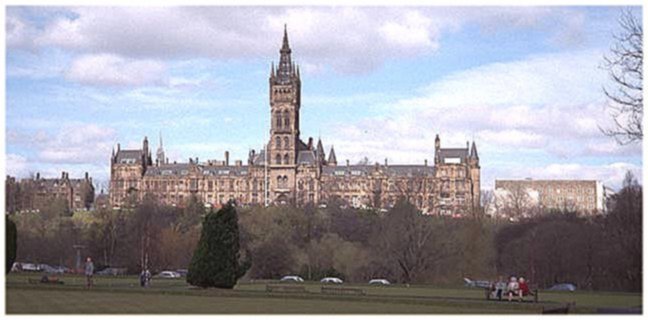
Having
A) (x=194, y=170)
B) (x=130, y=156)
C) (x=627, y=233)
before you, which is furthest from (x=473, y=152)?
(x=627, y=233)

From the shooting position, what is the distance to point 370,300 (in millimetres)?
25984

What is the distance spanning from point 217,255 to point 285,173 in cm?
10881

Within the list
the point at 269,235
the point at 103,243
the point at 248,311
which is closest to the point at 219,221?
the point at 248,311

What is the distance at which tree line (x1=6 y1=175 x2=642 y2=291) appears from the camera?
1761 inches

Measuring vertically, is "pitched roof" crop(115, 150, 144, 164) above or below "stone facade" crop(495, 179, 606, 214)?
above

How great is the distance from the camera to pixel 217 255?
3097 cm

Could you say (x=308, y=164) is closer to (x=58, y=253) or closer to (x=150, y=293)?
(x=58, y=253)

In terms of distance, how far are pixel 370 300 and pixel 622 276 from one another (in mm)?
17378

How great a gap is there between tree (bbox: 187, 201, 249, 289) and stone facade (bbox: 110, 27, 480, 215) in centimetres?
9766

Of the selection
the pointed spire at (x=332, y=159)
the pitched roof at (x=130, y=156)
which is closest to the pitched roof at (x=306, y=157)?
the pointed spire at (x=332, y=159)

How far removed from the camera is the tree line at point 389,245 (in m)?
44.7

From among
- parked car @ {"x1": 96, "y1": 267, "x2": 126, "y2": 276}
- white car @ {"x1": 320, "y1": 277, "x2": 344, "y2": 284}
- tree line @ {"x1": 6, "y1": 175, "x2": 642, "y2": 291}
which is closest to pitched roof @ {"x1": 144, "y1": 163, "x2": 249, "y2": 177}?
tree line @ {"x1": 6, "y1": 175, "x2": 642, "y2": 291}

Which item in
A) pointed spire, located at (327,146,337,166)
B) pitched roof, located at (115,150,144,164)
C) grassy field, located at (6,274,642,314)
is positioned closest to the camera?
grassy field, located at (6,274,642,314)

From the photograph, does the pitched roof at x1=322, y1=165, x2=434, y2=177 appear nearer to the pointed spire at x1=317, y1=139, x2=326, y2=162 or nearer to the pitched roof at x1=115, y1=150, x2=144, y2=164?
the pointed spire at x1=317, y1=139, x2=326, y2=162
